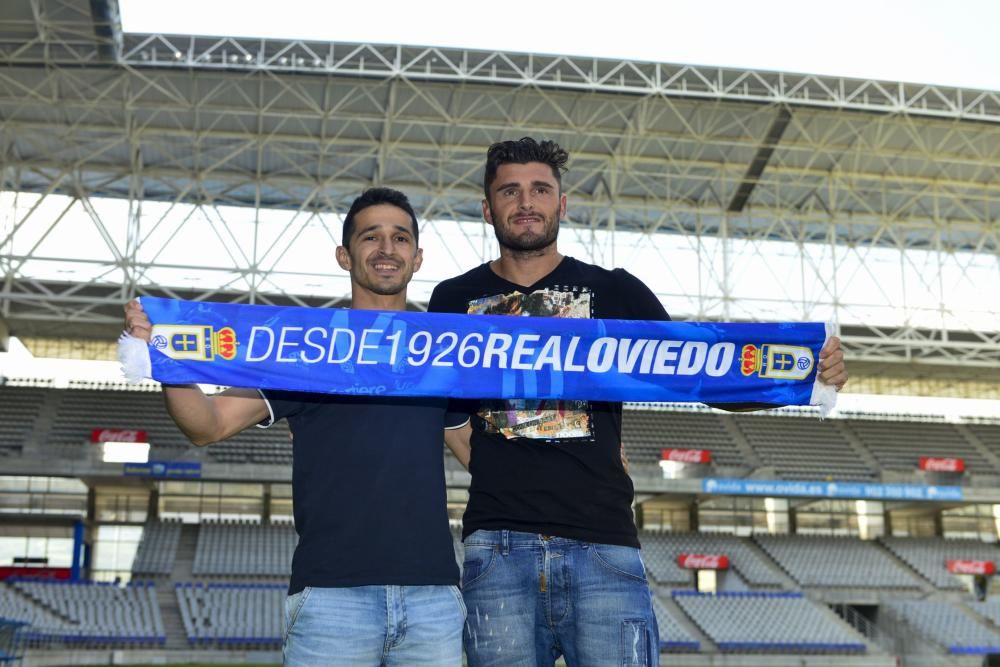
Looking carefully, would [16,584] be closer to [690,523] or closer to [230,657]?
[230,657]

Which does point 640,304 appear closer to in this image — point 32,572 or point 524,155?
point 524,155

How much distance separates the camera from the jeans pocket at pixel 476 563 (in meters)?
4.39

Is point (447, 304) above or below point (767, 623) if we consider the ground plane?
above

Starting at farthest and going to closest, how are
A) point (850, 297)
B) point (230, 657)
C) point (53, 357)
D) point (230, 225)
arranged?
point (53, 357) < point (850, 297) < point (230, 225) < point (230, 657)

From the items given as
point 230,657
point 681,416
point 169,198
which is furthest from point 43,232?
point 681,416

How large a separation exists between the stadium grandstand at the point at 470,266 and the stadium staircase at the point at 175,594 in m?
0.14

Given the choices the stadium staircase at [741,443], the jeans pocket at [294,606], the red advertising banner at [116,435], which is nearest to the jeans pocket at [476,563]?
the jeans pocket at [294,606]

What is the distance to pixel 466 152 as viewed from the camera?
33344 mm

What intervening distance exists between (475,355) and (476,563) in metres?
0.95

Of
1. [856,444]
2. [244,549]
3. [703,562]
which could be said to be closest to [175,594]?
[244,549]

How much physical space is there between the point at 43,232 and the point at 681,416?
79.0 feet

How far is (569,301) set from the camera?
4.96 m

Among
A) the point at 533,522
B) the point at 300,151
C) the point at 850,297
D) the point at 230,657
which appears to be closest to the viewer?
the point at 533,522

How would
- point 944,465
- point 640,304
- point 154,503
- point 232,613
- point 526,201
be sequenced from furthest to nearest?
point 944,465
point 154,503
point 232,613
point 640,304
point 526,201
